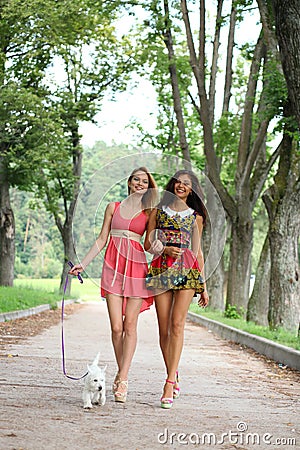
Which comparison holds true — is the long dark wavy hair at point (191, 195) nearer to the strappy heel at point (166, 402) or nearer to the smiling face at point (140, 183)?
the smiling face at point (140, 183)

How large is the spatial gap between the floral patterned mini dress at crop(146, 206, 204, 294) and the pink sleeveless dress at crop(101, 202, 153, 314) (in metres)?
0.10

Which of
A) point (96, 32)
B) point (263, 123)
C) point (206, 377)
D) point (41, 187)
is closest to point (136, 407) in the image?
point (206, 377)

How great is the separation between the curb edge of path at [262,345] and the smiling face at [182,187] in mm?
4658

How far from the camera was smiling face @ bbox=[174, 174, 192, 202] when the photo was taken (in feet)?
27.5

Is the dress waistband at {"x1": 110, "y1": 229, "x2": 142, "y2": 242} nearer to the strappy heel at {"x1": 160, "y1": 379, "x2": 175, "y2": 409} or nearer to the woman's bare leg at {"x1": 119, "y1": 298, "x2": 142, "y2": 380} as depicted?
the woman's bare leg at {"x1": 119, "y1": 298, "x2": 142, "y2": 380}

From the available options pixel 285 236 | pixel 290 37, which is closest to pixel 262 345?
pixel 285 236

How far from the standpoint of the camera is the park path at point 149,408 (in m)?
6.30

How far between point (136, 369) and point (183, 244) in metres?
3.66

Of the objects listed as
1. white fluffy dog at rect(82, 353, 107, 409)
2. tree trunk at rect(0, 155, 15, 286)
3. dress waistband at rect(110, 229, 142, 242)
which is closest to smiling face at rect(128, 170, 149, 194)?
dress waistband at rect(110, 229, 142, 242)

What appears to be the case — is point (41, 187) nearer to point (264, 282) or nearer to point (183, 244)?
point (264, 282)

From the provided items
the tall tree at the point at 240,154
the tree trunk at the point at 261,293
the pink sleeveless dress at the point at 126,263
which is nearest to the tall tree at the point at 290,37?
the pink sleeveless dress at the point at 126,263

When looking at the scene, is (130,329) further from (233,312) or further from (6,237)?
(6,237)

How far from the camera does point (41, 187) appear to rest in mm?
33875

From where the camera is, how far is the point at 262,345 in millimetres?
14945
